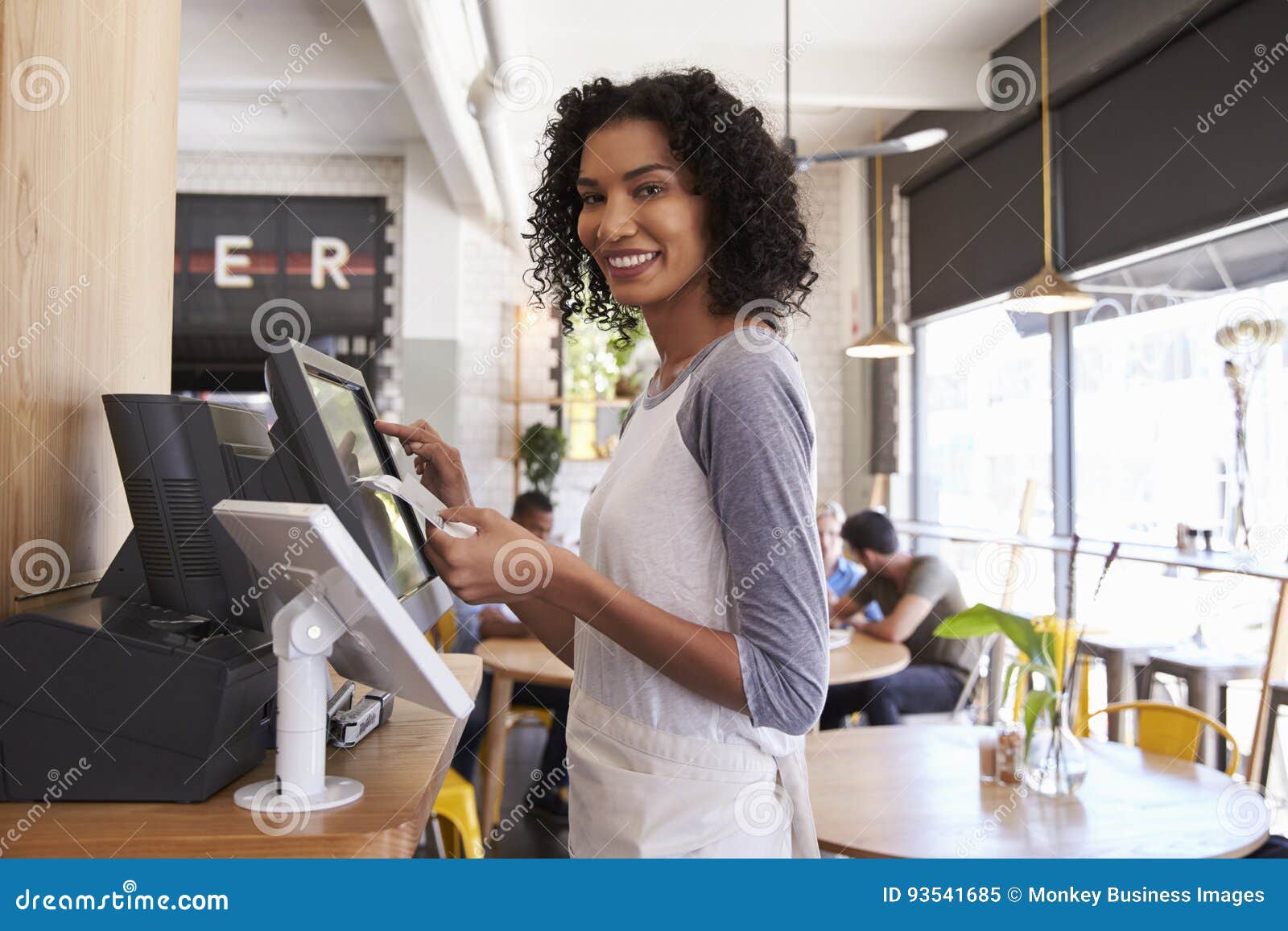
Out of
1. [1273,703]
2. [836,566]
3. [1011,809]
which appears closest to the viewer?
[1011,809]

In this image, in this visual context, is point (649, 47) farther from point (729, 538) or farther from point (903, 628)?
point (729, 538)

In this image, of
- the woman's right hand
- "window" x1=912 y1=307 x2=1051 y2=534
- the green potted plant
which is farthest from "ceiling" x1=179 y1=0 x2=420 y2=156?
the woman's right hand

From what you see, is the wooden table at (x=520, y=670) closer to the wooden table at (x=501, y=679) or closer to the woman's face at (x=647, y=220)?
the wooden table at (x=501, y=679)

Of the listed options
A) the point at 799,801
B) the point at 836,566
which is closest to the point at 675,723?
the point at 799,801

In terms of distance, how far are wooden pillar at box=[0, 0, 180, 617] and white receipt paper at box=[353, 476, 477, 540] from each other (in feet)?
1.56

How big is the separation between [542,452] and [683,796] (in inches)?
225

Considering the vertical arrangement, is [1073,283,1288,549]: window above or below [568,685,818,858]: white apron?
above

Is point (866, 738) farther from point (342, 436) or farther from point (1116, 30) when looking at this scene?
point (1116, 30)

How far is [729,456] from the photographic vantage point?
3.10 ft

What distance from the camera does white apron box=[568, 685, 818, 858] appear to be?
101cm

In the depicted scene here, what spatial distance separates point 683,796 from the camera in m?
1.01

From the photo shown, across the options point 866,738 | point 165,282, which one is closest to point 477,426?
point 866,738

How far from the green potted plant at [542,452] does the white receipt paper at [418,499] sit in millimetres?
5706

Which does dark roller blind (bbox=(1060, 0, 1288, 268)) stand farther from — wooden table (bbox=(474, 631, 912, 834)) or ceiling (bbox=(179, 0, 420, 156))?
ceiling (bbox=(179, 0, 420, 156))
